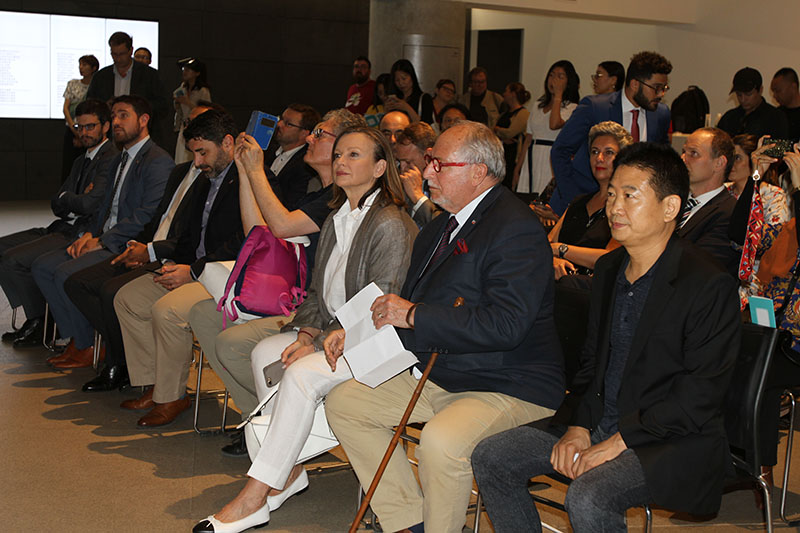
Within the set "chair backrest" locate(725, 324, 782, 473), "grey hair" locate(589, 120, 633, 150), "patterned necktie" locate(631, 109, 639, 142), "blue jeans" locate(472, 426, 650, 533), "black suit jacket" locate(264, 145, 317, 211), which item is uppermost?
"patterned necktie" locate(631, 109, 639, 142)

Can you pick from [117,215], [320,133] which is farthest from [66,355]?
[320,133]

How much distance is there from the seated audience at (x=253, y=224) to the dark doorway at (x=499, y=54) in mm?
13492

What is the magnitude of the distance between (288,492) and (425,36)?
8.32 m

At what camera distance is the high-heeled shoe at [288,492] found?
3230mm

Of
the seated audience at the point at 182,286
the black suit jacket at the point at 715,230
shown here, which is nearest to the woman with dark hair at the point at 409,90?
the seated audience at the point at 182,286

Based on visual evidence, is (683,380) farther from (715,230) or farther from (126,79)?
(126,79)

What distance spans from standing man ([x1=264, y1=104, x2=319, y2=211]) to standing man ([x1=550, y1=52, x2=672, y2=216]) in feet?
4.64

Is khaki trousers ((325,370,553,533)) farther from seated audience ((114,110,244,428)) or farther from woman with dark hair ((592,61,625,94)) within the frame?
woman with dark hair ((592,61,625,94))

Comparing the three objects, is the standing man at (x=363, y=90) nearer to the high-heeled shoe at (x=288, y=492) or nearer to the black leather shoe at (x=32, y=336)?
the black leather shoe at (x=32, y=336)

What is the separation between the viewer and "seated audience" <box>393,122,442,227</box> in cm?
403

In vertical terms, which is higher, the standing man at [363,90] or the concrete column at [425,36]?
the concrete column at [425,36]

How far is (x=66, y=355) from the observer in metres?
5.27

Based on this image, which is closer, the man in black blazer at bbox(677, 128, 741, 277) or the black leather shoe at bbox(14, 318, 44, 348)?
the man in black blazer at bbox(677, 128, 741, 277)

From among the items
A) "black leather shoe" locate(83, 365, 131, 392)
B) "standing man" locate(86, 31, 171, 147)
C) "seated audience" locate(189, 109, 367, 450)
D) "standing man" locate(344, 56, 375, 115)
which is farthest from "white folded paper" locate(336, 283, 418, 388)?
"standing man" locate(344, 56, 375, 115)
